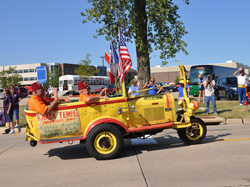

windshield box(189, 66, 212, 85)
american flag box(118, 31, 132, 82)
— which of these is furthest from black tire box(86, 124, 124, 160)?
windshield box(189, 66, 212, 85)

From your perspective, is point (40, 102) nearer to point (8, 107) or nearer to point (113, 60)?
point (113, 60)

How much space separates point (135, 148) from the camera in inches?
264

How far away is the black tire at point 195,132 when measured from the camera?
6.58 metres

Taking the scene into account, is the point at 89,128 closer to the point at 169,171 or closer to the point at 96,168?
the point at 96,168

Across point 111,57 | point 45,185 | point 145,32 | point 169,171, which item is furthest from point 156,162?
point 145,32

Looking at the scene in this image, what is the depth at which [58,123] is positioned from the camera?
5641 mm

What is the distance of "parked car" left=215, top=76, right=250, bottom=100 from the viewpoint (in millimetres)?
18234

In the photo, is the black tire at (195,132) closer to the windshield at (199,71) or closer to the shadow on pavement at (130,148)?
the shadow on pavement at (130,148)

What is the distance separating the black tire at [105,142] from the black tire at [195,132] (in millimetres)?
1757

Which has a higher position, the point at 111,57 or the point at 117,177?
the point at 111,57

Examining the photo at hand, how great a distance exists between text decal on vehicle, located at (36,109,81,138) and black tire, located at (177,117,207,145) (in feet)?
8.38

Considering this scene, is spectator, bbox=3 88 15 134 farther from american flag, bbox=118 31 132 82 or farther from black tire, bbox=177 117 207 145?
black tire, bbox=177 117 207 145

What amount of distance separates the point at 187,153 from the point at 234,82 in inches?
582

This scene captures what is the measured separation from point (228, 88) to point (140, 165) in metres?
15.1
